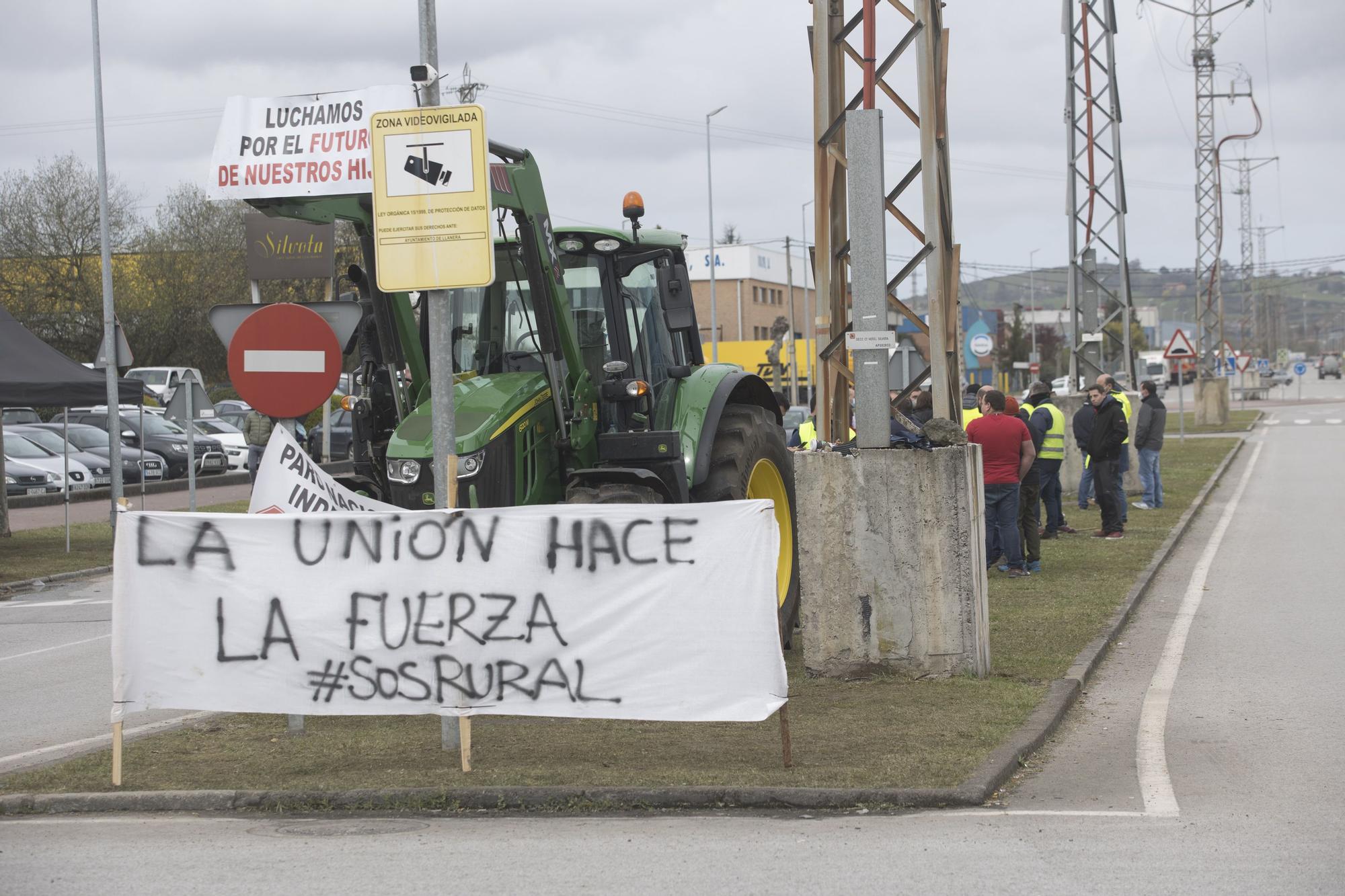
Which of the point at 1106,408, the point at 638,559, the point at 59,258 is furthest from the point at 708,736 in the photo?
the point at 59,258

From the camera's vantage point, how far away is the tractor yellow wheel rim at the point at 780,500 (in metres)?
10.8

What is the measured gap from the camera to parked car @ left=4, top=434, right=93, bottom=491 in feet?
102

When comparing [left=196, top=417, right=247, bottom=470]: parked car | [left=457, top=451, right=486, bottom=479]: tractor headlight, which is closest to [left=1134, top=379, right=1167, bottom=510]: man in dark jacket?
[left=457, top=451, right=486, bottom=479]: tractor headlight

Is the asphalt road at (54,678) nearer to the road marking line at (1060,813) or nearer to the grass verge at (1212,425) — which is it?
the road marking line at (1060,813)

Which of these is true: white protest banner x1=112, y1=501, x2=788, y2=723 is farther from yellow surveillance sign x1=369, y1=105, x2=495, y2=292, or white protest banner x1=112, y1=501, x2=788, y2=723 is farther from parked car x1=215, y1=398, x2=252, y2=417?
parked car x1=215, y1=398, x2=252, y2=417

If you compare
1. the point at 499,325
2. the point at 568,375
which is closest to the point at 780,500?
the point at 568,375

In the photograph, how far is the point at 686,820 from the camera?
6.36m

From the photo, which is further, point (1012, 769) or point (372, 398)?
point (372, 398)

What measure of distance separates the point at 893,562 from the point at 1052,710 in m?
1.44

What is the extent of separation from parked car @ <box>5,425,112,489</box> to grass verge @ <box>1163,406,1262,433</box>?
2692 cm

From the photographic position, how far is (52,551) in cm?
2112

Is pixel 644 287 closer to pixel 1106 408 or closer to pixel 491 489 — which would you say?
pixel 491 489

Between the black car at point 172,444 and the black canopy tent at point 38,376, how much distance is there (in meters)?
15.3

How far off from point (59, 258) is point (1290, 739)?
4540cm
